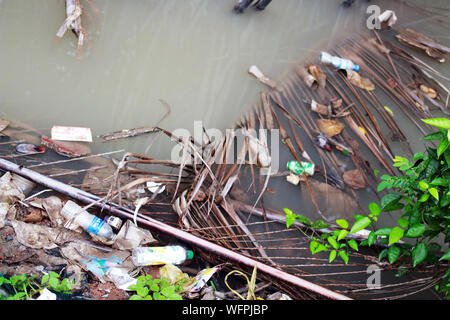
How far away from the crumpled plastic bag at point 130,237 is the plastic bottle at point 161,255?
0.05m

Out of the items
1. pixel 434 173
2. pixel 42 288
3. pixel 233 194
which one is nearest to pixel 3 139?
pixel 42 288

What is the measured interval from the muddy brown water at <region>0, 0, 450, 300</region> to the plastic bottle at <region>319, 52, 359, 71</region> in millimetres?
118

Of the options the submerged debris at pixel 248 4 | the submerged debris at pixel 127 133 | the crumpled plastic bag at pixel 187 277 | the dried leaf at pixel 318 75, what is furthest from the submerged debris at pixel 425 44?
the crumpled plastic bag at pixel 187 277

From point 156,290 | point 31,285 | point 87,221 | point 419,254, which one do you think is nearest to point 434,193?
point 419,254

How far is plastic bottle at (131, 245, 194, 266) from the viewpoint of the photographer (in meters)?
2.04

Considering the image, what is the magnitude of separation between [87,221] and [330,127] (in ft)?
5.98

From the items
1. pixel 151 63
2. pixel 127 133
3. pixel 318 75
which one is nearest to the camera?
pixel 127 133

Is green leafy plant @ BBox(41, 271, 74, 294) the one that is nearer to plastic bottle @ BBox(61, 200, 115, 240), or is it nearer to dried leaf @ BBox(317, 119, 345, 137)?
plastic bottle @ BBox(61, 200, 115, 240)

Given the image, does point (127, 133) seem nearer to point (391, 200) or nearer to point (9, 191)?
point (9, 191)

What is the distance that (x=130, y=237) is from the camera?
2.09 metres

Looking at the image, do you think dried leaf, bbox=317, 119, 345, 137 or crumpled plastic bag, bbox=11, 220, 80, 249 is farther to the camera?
dried leaf, bbox=317, 119, 345, 137

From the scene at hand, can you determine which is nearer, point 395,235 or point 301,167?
point 395,235

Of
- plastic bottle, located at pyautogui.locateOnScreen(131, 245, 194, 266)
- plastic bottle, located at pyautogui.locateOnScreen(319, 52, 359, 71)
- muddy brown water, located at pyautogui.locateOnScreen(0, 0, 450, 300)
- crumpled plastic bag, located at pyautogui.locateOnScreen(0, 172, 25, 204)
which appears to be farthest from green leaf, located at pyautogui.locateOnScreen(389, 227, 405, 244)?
crumpled plastic bag, located at pyautogui.locateOnScreen(0, 172, 25, 204)

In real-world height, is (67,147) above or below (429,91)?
below
